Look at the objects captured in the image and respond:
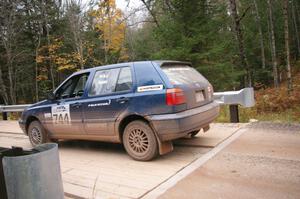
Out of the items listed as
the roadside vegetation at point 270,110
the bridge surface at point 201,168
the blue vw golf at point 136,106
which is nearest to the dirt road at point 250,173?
the bridge surface at point 201,168

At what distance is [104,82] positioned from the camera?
5.89m

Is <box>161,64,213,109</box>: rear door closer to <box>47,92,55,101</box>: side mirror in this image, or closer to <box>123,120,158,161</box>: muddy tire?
<box>123,120,158,161</box>: muddy tire

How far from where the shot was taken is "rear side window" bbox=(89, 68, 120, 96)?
5742mm

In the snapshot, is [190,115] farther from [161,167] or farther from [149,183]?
[149,183]

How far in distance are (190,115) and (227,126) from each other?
292 cm

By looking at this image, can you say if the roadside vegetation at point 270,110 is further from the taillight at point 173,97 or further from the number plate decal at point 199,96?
the taillight at point 173,97

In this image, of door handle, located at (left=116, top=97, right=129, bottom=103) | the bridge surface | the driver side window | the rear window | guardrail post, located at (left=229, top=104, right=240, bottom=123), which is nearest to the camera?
the bridge surface

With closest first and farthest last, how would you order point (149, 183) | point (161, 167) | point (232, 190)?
1. point (232, 190)
2. point (149, 183)
3. point (161, 167)

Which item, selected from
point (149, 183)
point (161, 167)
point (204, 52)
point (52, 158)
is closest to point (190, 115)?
point (161, 167)

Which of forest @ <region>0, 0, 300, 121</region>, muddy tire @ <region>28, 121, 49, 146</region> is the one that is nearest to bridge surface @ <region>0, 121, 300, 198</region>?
muddy tire @ <region>28, 121, 49, 146</region>

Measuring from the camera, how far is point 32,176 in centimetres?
305

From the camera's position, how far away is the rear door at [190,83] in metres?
5.14

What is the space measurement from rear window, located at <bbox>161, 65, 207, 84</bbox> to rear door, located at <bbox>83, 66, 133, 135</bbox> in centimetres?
72

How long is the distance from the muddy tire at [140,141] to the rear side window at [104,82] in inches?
33.8
